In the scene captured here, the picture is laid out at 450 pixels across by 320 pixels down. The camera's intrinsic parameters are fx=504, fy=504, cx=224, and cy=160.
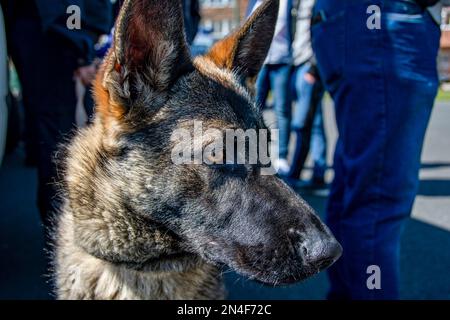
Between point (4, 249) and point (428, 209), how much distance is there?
3.77 meters

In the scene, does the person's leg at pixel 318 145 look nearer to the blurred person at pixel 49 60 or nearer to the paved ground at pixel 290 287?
the paved ground at pixel 290 287

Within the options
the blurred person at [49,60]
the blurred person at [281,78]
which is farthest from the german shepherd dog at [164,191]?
the blurred person at [281,78]

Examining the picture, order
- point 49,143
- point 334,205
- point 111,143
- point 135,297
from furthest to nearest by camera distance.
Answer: point 49,143
point 334,205
point 135,297
point 111,143

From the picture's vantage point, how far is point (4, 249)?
377cm

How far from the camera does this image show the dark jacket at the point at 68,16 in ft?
8.46

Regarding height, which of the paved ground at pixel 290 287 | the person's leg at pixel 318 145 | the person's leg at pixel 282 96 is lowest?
the paved ground at pixel 290 287

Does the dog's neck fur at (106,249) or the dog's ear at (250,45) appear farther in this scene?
the dog's ear at (250,45)

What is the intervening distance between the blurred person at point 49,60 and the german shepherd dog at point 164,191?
29.8 inches

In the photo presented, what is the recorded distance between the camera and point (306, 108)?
5.55 metres

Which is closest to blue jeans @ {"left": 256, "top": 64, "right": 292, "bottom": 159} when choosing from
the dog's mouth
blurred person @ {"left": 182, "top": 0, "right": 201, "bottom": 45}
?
blurred person @ {"left": 182, "top": 0, "right": 201, "bottom": 45}

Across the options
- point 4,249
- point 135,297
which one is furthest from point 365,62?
point 4,249

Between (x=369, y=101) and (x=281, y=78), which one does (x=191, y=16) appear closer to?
(x=369, y=101)

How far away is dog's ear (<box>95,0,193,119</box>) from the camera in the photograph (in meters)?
1.76
